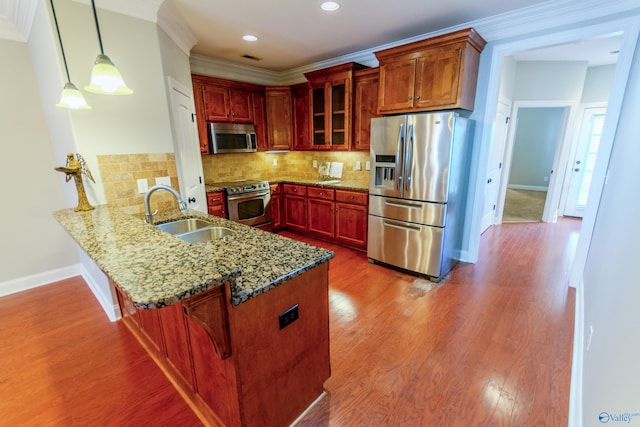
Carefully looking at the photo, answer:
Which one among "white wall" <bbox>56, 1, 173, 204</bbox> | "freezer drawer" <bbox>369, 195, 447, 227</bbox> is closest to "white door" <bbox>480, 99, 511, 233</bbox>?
"freezer drawer" <bbox>369, 195, 447, 227</bbox>

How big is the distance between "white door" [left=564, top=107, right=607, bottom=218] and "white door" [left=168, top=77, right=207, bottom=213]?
621cm

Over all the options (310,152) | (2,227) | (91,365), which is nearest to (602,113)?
(310,152)

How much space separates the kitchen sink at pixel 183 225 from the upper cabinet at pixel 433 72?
240 cm

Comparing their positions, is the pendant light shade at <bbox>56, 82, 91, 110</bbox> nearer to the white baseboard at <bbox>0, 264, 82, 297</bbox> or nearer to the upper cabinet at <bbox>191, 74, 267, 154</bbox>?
the upper cabinet at <bbox>191, 74, 267, 154</bbox>

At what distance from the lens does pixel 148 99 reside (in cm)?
238

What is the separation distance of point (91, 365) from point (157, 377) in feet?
1.74

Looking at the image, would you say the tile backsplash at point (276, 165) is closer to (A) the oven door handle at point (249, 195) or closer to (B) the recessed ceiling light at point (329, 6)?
(A) the oven door handle at point (249, 195)

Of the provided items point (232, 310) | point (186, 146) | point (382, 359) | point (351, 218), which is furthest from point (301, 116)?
point (232, 310)

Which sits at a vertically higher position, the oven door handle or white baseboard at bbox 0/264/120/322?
the oven door handle

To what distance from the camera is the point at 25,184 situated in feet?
9.43

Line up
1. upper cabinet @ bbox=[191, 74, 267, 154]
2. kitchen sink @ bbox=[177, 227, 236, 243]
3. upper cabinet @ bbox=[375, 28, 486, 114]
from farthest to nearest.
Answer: upper cabinet @ bbox=[191, 74, 267, 154] < upper cabinet @ bbox=[375, 28, 486, 114] < kitchen sink @ bbox=[177, 227, 236, 243]

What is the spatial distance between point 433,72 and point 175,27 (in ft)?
8.52

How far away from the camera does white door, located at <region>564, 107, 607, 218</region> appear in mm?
4859

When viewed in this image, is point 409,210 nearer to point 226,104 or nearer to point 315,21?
point 315,21
